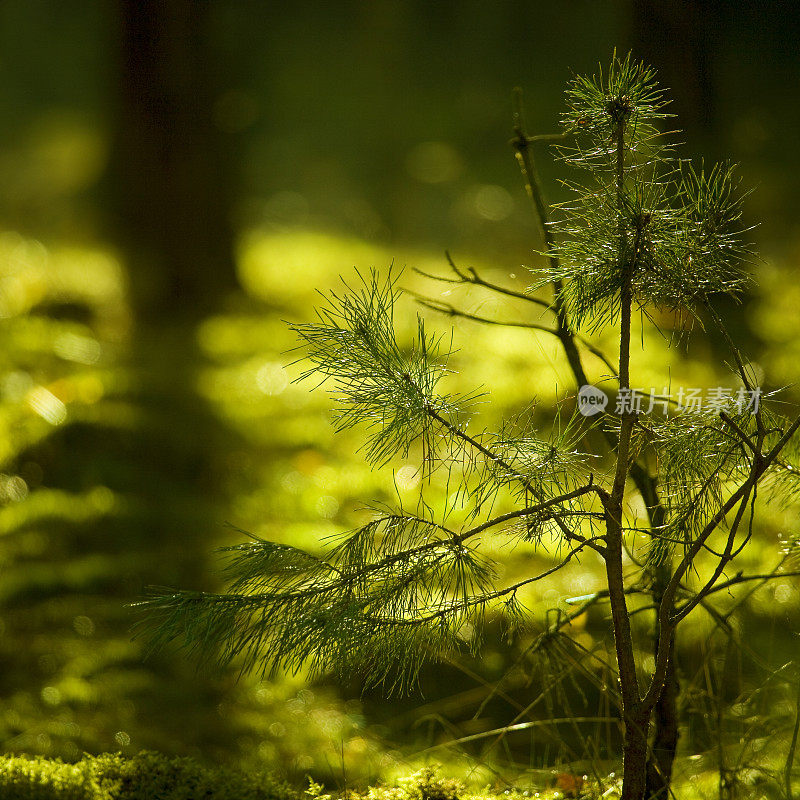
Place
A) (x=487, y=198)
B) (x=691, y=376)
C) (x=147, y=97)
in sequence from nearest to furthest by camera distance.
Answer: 1. (x=691, y=376)
2. (x=147, y=97)
3. (x=487, y=198)

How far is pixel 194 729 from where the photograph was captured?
2463 millimetres

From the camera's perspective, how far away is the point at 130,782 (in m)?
1.65

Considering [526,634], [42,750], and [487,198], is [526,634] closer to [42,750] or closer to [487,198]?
[42,750]

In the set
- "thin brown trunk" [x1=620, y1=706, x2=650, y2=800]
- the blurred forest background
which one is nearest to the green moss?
the blurred forest background

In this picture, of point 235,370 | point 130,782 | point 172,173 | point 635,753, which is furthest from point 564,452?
point 172,173

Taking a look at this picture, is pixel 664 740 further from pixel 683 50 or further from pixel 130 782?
pixel 683 50

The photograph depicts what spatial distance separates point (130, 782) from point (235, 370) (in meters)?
3.44

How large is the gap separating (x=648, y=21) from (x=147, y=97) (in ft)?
10.7

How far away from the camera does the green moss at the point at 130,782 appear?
160 centimetres

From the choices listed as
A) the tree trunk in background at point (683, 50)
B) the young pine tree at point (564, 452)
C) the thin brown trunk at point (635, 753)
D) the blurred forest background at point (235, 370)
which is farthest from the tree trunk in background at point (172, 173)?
the thin brown trunk at point (635, 753)

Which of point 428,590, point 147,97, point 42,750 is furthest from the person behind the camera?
point 147,97

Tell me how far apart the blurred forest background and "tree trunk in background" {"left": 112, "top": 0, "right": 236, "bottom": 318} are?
0.02m

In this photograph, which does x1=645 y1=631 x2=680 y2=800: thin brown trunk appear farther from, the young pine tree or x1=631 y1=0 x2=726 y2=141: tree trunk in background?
x1=631 y1=0 x2=726 y2=141: tree trunk in background

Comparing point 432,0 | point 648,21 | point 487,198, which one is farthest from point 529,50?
point 648,21
